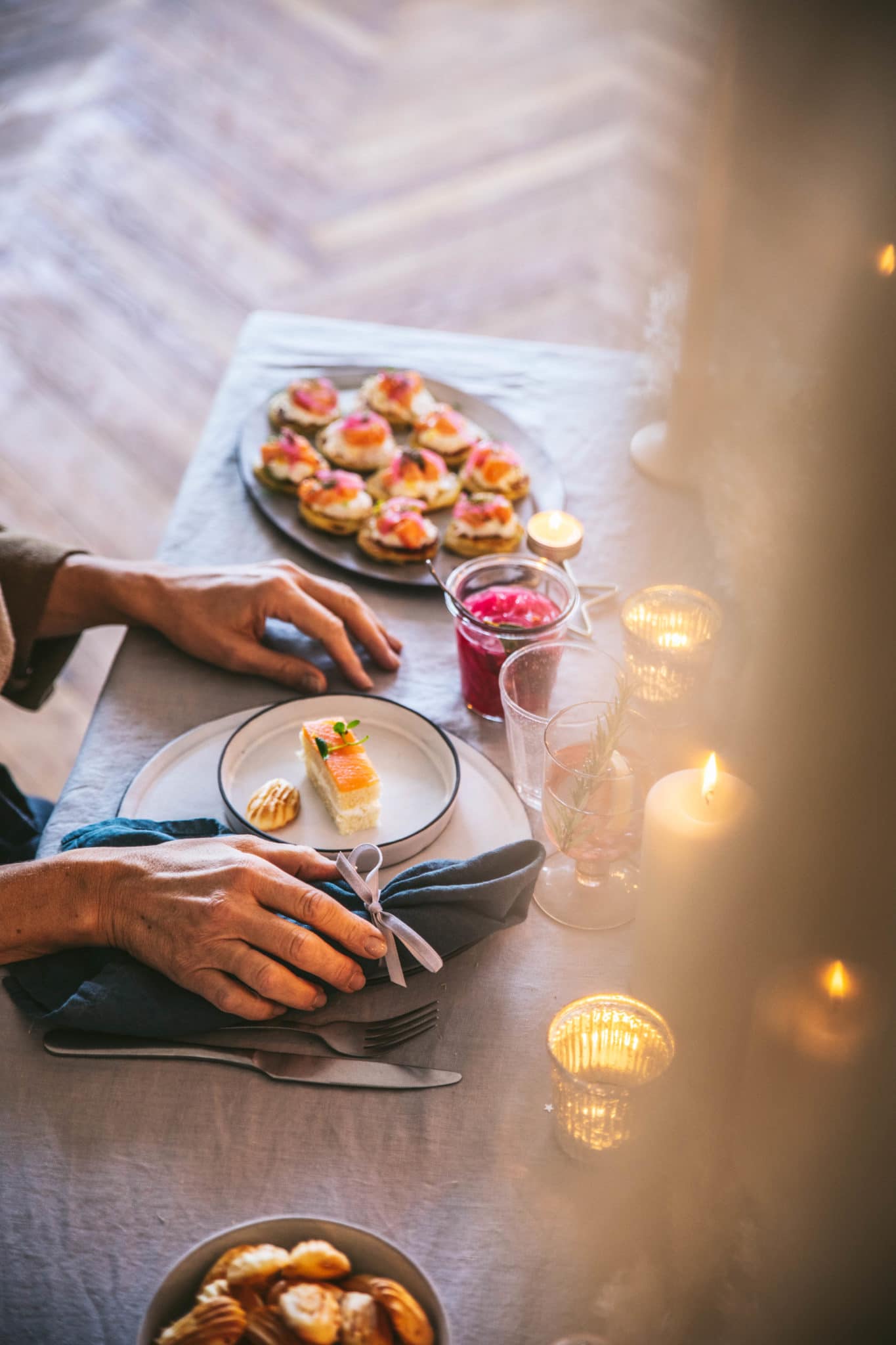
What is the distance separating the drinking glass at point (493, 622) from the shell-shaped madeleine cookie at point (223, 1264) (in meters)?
0.62

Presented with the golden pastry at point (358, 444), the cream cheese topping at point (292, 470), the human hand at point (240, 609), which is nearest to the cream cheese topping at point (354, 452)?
the golden pastry at point (358, 444)

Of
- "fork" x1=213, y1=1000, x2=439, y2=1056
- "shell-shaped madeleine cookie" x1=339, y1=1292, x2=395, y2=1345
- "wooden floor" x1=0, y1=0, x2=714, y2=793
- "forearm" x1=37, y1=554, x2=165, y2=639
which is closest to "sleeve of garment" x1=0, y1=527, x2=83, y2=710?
"forearm" x1=37, y1=554, x2=165, y2=639

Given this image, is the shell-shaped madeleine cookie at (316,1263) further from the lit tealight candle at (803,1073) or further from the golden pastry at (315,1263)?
the lit tealight candle at (803,1073)

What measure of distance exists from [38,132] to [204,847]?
13.6ft

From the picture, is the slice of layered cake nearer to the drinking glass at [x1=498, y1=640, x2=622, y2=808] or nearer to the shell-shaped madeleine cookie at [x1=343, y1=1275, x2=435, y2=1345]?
the drinking glass at [x1=498, y1=640, x2=622, y2=808]

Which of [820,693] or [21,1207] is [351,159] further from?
[21,1207]

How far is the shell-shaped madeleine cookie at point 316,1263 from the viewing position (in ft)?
2.15

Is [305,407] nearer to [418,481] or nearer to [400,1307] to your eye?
[418,481]

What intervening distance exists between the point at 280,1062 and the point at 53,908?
222 millimetres

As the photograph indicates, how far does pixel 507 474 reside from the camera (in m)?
1.53

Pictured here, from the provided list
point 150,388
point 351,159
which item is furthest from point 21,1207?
point 351,159

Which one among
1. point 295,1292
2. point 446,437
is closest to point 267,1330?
point 295,1292

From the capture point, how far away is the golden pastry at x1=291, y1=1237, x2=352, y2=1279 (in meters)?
0.65

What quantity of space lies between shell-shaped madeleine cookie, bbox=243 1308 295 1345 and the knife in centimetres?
23
